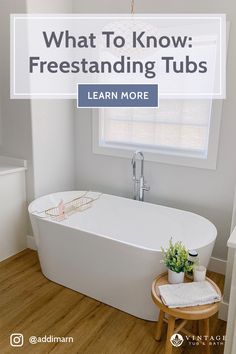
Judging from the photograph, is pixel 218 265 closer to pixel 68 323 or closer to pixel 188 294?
pixel 188 294

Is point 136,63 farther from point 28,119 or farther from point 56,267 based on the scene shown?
point 56,267

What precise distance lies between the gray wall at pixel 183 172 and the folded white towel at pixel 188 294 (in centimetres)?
106

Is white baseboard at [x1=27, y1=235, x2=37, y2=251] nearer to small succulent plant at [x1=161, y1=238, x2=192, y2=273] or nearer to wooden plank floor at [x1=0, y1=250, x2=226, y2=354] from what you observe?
wooden plank floor at [x1=0, y1=250, x2=226, y2=354]

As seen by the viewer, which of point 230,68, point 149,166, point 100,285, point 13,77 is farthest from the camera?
point 149,166

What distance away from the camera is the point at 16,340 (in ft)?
6.65

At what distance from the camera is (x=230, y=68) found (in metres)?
2.54

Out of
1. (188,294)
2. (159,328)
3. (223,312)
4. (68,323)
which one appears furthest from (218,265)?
(68,323)

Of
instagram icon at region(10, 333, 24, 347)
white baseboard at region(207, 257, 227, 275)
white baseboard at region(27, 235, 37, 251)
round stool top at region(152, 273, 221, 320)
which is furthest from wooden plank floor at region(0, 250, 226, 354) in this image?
white baseboard at region(27, 235, 37, 251)

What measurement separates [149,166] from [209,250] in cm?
118

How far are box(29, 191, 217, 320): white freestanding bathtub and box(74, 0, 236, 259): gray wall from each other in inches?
8.4

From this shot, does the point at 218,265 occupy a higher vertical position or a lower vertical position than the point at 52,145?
lower

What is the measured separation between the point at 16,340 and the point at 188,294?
119 cm

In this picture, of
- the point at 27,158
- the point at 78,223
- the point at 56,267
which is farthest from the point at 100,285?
the point at 27,158

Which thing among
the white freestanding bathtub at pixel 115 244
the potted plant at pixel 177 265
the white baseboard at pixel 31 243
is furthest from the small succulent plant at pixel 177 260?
the white baseboard at pixel 31 243
